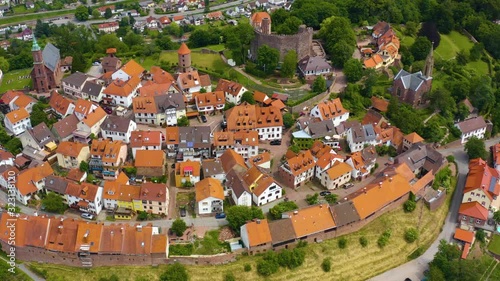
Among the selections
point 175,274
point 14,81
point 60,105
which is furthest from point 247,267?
point 14,81

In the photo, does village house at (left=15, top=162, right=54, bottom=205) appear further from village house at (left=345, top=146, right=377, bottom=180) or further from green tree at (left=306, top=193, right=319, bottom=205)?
village house at (left=345, top=146, right=377, bottom=180)

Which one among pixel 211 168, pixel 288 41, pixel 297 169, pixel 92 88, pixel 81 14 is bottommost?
pixel 81 14

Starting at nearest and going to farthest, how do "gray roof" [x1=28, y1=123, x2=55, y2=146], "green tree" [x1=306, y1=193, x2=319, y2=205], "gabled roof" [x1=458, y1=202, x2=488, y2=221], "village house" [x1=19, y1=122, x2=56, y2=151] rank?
"green tree" [x1=306, y1=193, x2=319, y2=205] → "gabled roof" [x1=458, y1=202, x2=488, y2=221] → "village house" [x1=19, y1=122, x2=56, y2=151] → "gray roof" [x1=28, y1=123, x2=55, y2=146]

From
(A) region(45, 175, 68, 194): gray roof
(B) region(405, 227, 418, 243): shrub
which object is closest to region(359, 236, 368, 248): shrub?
(B) region(405, 227, 418, 243): shrub

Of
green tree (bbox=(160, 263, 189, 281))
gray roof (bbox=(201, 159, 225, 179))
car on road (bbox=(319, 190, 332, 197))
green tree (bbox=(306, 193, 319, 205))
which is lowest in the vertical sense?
green tree (bbox=(160, 263, 189, 281))

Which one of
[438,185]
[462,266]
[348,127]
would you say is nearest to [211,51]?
[348,127]

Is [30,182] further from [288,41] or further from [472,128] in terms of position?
[472,128]
